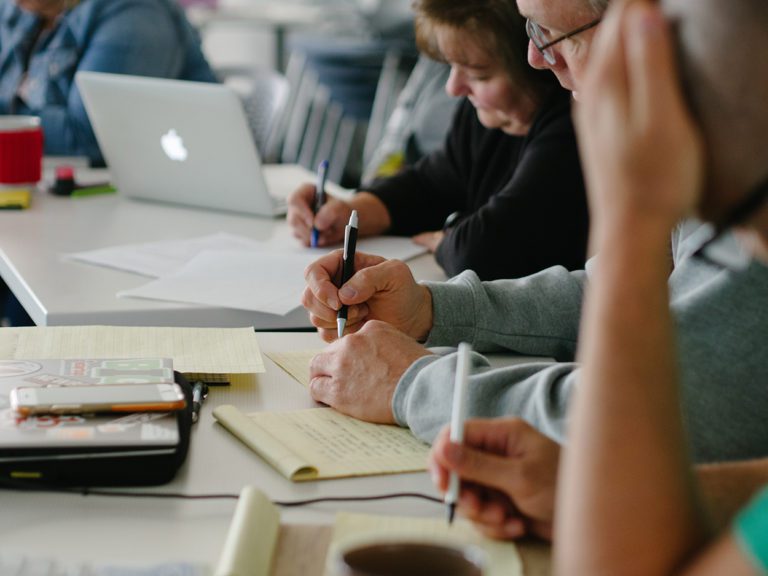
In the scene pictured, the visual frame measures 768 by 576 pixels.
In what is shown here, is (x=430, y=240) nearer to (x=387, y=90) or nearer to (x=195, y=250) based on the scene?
(x=195, y=250)

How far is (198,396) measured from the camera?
115 cm

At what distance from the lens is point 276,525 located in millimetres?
863

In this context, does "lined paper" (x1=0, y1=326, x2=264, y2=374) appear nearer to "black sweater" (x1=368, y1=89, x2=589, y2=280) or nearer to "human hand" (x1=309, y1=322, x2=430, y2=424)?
"human hand" (x1=309, y1=322, x2=430, y2=424)

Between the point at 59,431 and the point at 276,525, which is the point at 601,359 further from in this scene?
the point at 59,431

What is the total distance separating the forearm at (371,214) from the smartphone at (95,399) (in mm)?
1105

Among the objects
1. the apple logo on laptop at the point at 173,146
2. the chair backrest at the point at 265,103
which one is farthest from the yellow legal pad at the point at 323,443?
the chair backrest at the point at 265,103

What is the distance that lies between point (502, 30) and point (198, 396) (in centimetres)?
110

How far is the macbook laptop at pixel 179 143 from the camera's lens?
213 centimetres

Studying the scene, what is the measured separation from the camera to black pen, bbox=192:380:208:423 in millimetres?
1122

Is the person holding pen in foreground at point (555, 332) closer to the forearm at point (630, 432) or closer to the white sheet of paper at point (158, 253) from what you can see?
the forearm at point (630, 432)

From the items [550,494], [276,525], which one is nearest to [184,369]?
[276,525]

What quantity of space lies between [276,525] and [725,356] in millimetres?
395

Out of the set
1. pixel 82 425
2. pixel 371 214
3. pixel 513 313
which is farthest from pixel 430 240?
pixel 82 425

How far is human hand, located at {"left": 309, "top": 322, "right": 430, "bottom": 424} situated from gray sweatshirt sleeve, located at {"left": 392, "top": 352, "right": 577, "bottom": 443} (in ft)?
0.08
